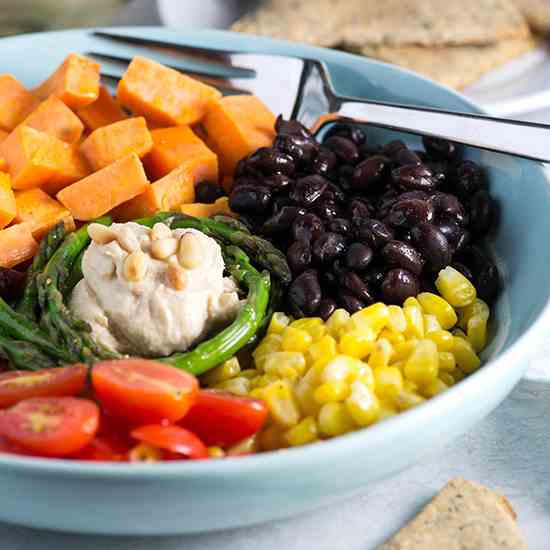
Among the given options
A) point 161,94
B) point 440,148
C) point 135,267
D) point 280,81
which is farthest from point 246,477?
point 280,81

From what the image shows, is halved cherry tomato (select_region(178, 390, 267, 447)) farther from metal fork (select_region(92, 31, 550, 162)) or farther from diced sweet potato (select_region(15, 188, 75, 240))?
metal fork (select_region(92, 31, 550, 162))

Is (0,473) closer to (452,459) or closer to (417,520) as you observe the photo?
(417,520)

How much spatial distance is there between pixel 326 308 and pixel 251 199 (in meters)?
0.65

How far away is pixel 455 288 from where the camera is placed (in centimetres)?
344

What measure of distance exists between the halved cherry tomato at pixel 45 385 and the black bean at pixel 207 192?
147 cm

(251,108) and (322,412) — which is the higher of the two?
(251,108)

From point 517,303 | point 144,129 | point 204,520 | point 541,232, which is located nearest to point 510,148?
point 541,232

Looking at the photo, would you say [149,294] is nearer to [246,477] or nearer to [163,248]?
[163,248]

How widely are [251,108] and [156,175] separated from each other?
1.93 ft

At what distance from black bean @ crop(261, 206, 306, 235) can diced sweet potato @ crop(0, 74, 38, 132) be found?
140cm

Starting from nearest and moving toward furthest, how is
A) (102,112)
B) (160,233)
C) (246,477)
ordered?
(246,477) → (160,233) → (102,112)

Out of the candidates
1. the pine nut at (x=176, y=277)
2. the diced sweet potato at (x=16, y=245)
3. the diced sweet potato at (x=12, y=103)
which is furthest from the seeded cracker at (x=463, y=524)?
the diced sweet potato at (x=12, y=103)

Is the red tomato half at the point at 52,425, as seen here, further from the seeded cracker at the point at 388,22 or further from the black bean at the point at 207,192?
the seeded cracker at the point at 388,22

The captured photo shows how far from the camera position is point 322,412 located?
9.29 feet
